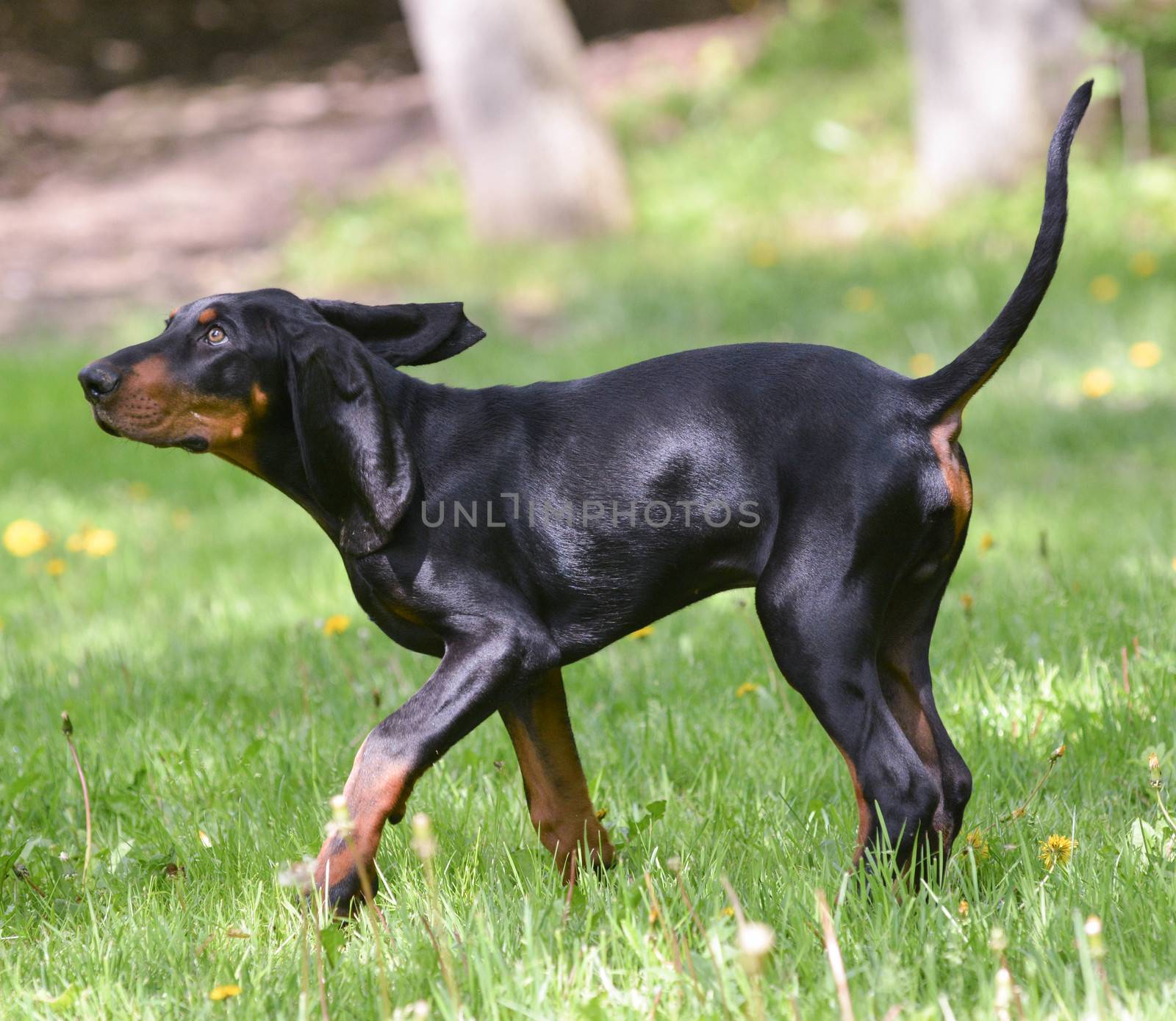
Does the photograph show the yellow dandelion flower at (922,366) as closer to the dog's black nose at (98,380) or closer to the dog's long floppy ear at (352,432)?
the dog's long floppy ear at (352,432)

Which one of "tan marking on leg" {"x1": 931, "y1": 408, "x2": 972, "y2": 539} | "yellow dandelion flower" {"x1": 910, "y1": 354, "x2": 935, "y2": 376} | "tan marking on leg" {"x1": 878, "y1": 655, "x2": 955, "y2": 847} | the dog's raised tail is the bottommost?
"yellow dandelion flower" {"x1": 910, "y1": 354, "x2": 935, "y2": 376}

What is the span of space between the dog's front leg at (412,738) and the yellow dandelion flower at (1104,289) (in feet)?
20.9

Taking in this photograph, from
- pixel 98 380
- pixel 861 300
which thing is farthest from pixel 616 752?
pixel 861 300

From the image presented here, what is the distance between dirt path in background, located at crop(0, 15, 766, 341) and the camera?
44.3 ft

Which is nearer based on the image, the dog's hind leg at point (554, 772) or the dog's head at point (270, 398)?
the dog's head at point (270, 398)

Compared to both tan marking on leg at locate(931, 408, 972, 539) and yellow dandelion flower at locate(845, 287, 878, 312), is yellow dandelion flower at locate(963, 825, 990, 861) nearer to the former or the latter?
tan marking on leg at locate(931, 408, 972, 539)

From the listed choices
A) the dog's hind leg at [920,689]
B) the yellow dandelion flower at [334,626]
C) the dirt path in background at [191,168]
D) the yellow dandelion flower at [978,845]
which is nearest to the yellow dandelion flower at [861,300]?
the yellow dandelion flower at [334,626]

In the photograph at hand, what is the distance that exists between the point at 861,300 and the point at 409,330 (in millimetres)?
6453

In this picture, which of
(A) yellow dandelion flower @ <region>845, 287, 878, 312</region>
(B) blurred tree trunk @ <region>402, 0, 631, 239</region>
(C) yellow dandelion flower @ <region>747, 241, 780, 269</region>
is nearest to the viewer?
(A) yellow dandelion flower @ <region>845, 287, 878, 312</region>

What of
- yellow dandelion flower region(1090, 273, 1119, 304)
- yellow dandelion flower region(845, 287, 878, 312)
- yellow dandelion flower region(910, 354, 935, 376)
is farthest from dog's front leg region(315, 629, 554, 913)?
yellow dandelion flower region(845, 287, 878, 312)

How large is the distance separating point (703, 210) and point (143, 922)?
1013cm

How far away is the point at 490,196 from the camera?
1195cm

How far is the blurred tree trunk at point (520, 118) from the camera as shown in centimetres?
1159

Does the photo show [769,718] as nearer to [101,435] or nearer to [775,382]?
[775,382]
